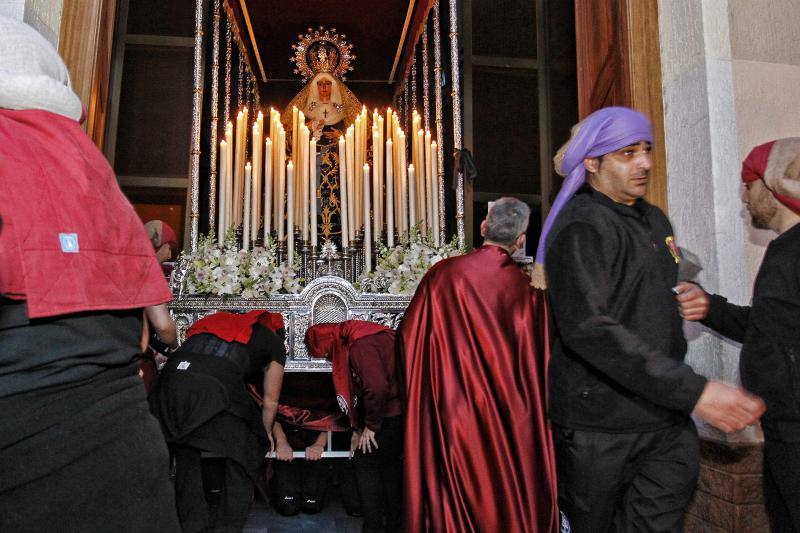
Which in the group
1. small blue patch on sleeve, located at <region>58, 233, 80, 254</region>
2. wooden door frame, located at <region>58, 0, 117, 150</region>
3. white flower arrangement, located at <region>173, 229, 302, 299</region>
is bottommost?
small blue patch on sleeve, located at <region>58, 233, 80, 254</region>

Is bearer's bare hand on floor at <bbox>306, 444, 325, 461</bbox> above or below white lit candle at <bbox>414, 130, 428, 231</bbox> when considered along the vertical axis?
below

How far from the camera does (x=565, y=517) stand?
145 cm

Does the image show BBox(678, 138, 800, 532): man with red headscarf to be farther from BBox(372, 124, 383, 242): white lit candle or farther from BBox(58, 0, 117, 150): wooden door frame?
BBox(372, 124, 383, 242): white lit candle

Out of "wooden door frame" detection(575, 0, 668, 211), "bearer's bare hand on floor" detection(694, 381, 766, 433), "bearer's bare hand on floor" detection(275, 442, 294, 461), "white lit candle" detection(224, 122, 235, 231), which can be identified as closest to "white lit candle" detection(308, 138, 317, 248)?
"white lit candle" detection(224, 122, 235, 231)

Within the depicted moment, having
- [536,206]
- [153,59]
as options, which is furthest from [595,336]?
[153,59]

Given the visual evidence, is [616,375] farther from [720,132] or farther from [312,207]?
[312,207]

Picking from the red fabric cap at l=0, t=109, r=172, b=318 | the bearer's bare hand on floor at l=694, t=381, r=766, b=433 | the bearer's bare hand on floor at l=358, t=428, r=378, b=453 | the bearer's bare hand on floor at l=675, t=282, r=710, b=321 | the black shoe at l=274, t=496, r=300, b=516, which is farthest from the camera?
the black shoe at l=274, t=496, r=300, b=516

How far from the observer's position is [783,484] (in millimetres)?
1310

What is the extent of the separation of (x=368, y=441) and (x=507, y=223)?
3.69 ft

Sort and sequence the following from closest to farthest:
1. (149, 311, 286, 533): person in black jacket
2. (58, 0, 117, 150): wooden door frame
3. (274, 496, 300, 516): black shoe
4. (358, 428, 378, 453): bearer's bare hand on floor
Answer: (58, 0, 117, 150): wooden door frame → (149, 311, 286, 533): person in black jacket → (358, 428, 378, 453): bearer's bare hand on floor → (274, 496, 300, 516): black shoe

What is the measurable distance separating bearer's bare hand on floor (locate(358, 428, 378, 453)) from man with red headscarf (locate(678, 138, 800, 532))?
1.52 m

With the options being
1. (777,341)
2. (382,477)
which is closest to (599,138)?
(777,341)

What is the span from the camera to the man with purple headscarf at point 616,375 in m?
1.27

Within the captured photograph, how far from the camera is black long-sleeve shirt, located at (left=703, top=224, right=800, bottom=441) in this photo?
4.31 ft
